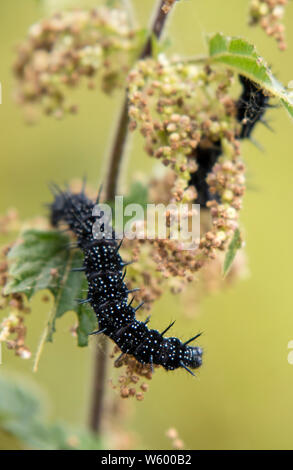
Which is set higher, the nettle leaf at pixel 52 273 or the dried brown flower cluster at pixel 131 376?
the nettle leaf at pixel 52 273

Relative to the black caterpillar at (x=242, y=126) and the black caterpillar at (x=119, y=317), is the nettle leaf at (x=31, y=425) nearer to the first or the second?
the black caterpillar at (x=119, y=317)

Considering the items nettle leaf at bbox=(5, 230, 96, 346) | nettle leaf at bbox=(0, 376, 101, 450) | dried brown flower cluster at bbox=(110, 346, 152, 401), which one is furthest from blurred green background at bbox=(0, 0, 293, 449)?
dried brown flower cluster at bbox=(110, 346, 152, 401)

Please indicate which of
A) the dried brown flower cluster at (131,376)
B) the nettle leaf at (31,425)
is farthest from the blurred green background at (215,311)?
the dried brown flower cluster at (131,376)

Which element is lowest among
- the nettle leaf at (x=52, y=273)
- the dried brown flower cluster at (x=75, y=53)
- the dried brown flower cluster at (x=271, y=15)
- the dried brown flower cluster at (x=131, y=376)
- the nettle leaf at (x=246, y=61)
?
the dried brown flower cluster at (x=131, y=376)

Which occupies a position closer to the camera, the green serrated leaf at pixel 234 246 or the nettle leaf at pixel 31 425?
the green serrated leaf at pixel 234 246

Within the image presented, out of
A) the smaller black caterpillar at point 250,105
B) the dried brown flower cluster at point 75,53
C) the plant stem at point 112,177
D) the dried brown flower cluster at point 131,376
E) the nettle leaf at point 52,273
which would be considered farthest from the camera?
the dried brown flower cluster at point 75,53

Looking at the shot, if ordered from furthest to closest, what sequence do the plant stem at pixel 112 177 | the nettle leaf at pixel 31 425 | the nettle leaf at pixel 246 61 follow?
1. the nettle leaf at pixel 31 425
2. the plant stem at pixel 112 177
3. the nettle leaf at pixel 246 61

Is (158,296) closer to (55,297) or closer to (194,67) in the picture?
(55,297)

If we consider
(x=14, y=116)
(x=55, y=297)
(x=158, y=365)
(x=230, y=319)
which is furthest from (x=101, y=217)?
(x=14, y=116)
